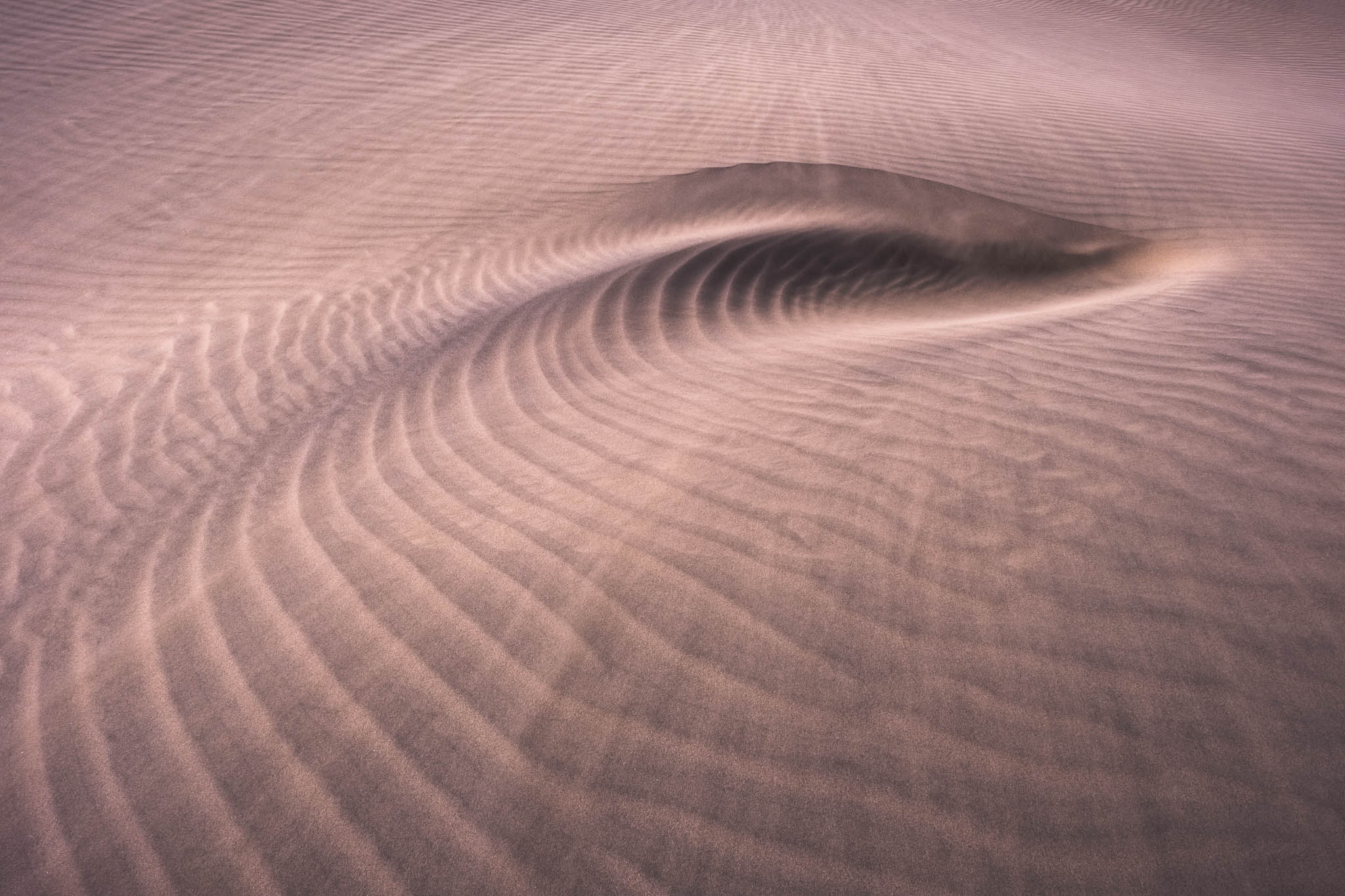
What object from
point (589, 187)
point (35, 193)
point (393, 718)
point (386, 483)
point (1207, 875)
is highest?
point (589, 187)

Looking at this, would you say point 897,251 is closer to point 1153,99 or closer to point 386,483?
point 386,483

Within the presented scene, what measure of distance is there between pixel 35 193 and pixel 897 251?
7488 mm

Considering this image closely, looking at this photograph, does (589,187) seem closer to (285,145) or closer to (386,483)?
(285,145)

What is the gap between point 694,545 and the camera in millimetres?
2320

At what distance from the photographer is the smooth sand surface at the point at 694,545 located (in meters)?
1.70

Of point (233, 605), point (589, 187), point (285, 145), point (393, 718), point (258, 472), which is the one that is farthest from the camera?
point (285, 145)

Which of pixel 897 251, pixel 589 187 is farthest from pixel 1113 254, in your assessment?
pixel 589 187

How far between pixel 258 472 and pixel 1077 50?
43.5 ft

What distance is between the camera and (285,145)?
312 inches

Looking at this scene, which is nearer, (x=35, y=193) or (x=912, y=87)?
(x=35, y=193)

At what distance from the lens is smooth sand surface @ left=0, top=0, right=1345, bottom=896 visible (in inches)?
66.8

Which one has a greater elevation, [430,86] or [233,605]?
[430,86]

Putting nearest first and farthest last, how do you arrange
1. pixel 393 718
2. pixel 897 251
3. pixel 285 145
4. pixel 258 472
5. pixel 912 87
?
pixel 393 718 < pixel 258 472 < pixel 897 251 < pixel 285 145 < pixel 912 87

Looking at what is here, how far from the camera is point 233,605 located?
99.4 inches
